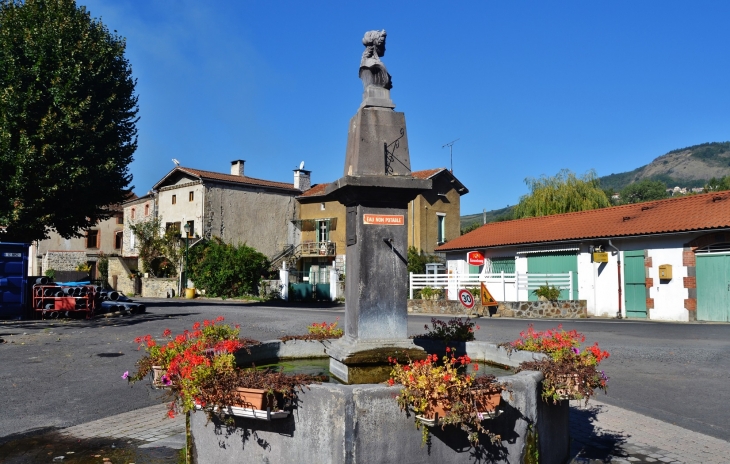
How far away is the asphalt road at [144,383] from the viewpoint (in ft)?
23.6

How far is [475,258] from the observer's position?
27688 mm

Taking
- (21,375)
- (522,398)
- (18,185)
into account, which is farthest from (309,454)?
(18,185)

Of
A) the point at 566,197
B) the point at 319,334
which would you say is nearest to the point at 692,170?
the point at 566,197

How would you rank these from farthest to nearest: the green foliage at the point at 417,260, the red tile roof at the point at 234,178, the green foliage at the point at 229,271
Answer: the red tile roof at the point at 234,178
the green foliage at the point at 229,271
the green foliage at the point at 417,260

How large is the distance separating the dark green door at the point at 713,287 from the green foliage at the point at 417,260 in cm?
1521

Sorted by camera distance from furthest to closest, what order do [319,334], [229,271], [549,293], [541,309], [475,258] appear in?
[229,271] < [475,258] < [549,293] < [541,309] < [319,334]

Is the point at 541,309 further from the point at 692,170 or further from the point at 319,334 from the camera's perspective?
the point at 692,170

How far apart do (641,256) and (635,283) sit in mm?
1031

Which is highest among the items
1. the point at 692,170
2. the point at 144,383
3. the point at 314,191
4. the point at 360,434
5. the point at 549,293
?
the point at 692,170

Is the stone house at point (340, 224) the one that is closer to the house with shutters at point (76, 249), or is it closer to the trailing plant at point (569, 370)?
the house with shutters at point (76, 249)

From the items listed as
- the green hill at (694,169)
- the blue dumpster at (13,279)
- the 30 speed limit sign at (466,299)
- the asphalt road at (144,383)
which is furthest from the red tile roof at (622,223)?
the green hill at (694,169)

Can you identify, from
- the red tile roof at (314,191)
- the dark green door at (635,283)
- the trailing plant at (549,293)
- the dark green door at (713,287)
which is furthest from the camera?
the red tile roof at (314,191)

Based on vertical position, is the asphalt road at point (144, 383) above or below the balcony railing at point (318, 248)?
below

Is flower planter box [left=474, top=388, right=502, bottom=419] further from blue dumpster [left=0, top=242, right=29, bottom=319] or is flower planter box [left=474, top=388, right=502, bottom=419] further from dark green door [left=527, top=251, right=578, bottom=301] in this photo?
dark green door [left=527, top=251, right=578, bottom=301]
